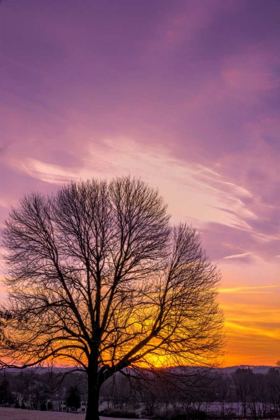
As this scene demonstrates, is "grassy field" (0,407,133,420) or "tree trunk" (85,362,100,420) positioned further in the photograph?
"grassy field" (0,407,133,420)

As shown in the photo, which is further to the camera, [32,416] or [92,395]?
[32,416]

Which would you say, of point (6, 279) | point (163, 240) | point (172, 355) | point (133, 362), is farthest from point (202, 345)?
point (6, 279)

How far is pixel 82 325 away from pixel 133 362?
279 centimetres

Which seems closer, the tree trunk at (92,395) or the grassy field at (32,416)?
the tree trunk at (92,395)

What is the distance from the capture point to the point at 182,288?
20578mm

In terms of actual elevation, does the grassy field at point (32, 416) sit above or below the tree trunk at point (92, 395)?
below

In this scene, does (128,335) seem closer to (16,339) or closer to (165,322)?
(165,322)

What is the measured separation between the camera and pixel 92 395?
19.6m

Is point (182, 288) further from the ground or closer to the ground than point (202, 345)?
further from the ground

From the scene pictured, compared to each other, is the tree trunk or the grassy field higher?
the tree trunk

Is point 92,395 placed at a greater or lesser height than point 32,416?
greater

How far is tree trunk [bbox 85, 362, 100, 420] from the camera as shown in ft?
63.6

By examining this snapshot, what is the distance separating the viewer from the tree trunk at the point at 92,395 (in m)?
19.4

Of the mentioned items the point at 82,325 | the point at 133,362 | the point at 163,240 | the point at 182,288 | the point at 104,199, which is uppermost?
the point at 104,199
